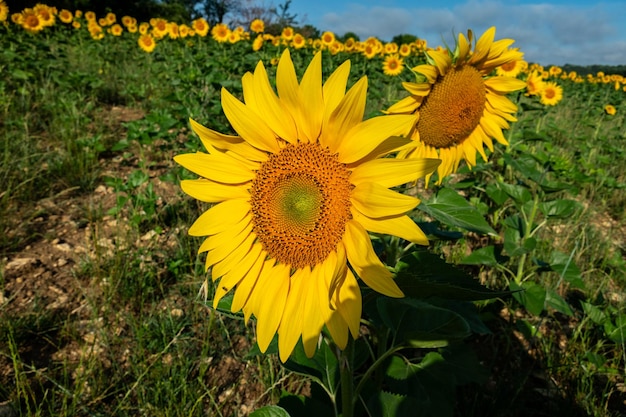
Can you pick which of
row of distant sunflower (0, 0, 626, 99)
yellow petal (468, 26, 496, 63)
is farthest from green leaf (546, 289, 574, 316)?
row of distant sunflower (0, 0, 626, 99)

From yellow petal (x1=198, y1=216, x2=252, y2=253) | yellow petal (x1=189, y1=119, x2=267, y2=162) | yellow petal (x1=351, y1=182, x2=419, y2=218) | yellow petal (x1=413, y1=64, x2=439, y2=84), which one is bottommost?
yellow petal (x1=198, y1=216, x2=252, y2=253)

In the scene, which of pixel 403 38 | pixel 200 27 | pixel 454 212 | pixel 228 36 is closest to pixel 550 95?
pixel 454 212

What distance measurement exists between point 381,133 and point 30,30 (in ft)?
28.8

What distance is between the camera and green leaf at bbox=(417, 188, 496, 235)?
1160mm

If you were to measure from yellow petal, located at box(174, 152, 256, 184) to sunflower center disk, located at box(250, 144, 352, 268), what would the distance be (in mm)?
59

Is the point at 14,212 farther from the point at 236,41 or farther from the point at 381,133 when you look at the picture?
the point at 236,41

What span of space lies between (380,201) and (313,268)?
0.24m

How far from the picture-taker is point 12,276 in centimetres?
247

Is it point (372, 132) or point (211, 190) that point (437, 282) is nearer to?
point (372, 132)

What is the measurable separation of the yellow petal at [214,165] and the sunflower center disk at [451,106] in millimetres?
817

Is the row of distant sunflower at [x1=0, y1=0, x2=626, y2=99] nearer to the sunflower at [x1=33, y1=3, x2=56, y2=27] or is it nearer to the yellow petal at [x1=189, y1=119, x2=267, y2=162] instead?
the sunflower at [x1=33, y1=3, x2=56, y2=27]

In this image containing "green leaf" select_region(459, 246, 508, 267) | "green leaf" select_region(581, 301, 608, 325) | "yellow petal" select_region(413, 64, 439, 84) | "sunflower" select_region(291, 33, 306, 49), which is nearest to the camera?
"yellow petal" select_region(413, 64, 439, 84)

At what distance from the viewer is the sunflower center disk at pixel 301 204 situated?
3.05 feet

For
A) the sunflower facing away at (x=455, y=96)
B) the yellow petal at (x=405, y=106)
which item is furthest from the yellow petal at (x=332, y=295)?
the yellow petal at (x=405, y=106)
